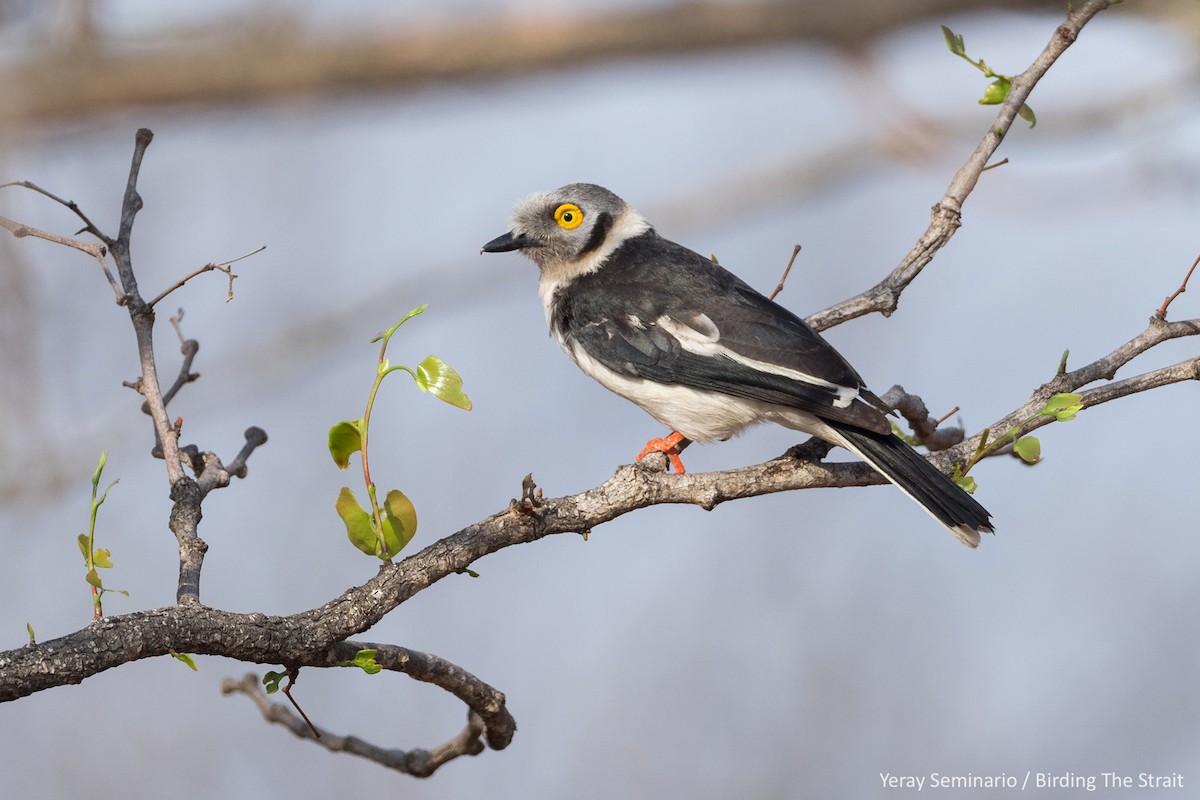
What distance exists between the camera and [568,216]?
596cm

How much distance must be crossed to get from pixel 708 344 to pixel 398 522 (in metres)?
2.27

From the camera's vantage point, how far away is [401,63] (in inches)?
365

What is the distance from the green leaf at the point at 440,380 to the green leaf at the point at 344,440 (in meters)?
0.21

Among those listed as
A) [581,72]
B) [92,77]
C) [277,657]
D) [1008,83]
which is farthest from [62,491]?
[1008,83]

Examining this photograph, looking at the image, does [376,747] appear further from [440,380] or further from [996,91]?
[996,91]

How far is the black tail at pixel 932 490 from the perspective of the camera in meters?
3.92

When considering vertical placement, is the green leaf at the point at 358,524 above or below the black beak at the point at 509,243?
below

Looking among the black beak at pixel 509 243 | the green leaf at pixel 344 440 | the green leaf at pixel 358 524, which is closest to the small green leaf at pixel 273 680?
the green leaf at pixel 358 524

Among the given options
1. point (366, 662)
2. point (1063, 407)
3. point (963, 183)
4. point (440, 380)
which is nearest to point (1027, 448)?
point (1063, 407)

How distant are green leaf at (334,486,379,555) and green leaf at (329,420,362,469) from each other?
112 mm

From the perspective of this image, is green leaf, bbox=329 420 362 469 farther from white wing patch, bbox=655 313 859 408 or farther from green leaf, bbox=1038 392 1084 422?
white wing patch, bbox=655 313 859 408

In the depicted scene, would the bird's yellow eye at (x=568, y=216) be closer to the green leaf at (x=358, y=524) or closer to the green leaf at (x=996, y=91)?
the green leaf at (x=996, y=91)

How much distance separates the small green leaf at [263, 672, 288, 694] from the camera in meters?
2.86

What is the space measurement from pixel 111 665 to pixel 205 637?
0.22 m
